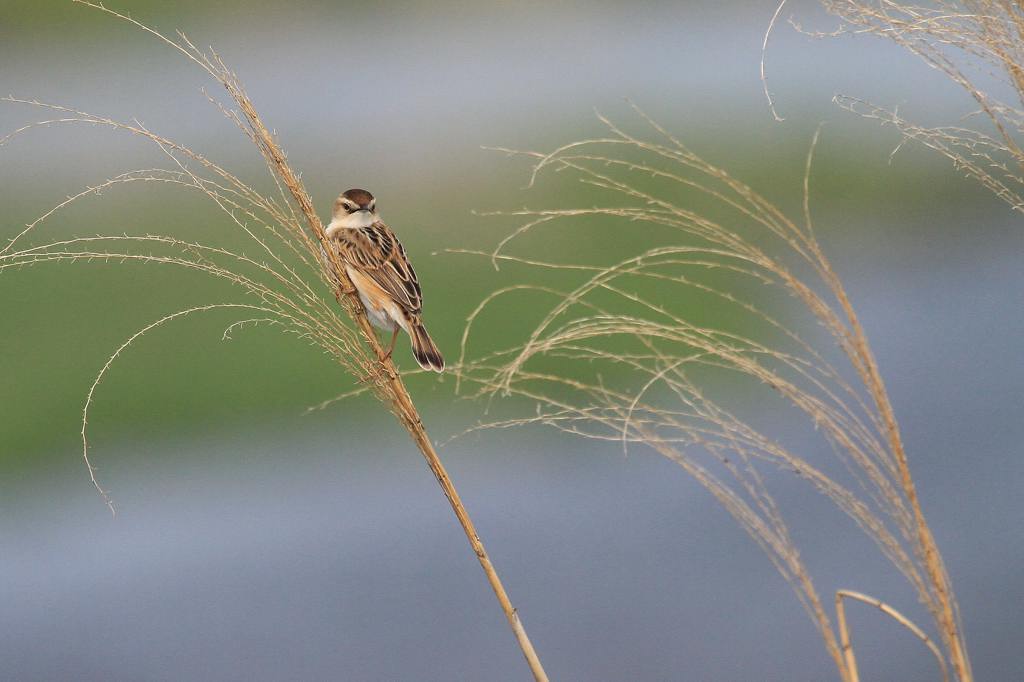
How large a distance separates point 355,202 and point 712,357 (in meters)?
5.86

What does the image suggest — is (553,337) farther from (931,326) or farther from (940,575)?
(931,326)

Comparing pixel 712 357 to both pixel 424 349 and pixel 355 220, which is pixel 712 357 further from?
pixel 424 349

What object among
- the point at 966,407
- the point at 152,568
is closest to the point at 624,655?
the point at 152,568

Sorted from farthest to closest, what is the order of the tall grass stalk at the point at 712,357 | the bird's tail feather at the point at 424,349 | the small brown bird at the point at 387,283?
the small brown bird at the point at 387,283
the bird's tail feather at the point at 424,349
the tall grass stalk at the point at 712,357

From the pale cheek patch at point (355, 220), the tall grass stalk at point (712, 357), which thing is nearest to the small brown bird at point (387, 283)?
the pale cheek patch at point (355, 220)

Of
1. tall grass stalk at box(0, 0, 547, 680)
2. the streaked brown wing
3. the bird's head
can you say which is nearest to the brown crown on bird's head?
the bird's head

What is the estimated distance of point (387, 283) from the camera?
4.57m

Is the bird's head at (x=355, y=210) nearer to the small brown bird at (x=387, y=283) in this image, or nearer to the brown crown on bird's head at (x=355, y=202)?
the brown crown on bird's head at (x=355, y=202)

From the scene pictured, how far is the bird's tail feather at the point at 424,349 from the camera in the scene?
14.2ft

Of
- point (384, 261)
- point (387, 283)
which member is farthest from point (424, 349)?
point (384, 261)

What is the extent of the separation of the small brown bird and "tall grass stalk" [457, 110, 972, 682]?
51 centimetres

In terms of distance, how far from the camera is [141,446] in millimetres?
12688

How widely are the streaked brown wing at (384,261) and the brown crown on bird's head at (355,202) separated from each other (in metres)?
0.17

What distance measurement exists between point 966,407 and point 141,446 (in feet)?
32.8
